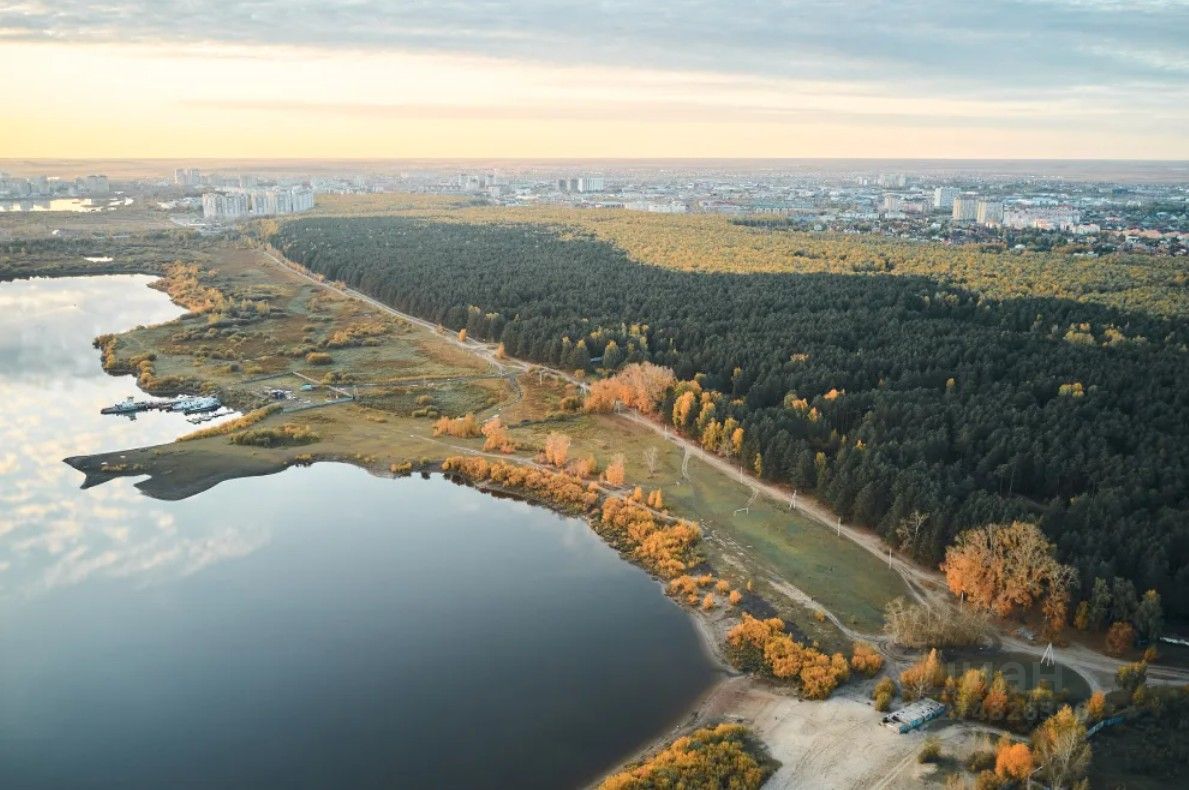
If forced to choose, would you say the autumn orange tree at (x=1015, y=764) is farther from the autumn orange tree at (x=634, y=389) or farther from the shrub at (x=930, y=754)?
the autumn orange tree at (x=634, y=389)

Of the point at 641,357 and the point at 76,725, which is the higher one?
the point at 641,357

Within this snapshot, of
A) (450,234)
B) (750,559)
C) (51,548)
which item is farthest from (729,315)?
(450,234)

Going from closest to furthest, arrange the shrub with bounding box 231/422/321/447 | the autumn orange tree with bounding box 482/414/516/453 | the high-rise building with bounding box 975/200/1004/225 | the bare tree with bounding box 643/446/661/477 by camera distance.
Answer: the bare tree with bounding box 643/446/661/477, the autumn orange tree with bounding box 482/414/516/453, the shrub with bounding box 231/422/321/447, the high-rise building with bounding box 975/200/1004/225

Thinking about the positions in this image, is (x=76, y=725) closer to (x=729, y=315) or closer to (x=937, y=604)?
(x=937, y=604)

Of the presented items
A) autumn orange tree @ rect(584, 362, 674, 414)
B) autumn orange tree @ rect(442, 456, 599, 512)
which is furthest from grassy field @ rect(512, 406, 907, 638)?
autumn orange tree @ rect(584, 362, 674, 414)

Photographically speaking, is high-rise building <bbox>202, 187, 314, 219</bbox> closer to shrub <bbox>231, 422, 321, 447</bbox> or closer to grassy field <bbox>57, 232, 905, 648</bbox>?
grassy field <bbox>57, 232, 905, 648</bbox>

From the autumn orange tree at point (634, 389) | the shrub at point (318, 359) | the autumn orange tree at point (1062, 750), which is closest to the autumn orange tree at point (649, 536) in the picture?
the autumn orange tree at point (634, 389)
